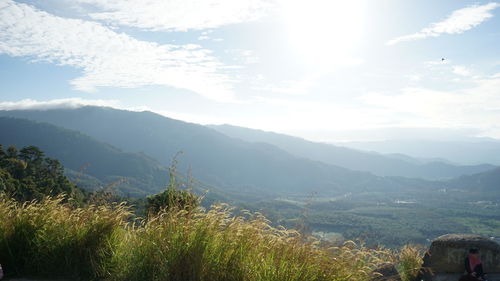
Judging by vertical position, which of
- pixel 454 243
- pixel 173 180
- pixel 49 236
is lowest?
pixel 454 243

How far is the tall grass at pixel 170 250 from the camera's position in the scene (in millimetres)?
5398

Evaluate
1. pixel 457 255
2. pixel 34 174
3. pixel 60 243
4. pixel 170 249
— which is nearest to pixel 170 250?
pixel 170 249

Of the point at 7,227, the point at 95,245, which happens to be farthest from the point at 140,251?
the point at 7,227

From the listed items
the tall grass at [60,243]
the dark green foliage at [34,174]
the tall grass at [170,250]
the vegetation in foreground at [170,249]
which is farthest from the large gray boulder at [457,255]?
the dark green foliage at [34,174]

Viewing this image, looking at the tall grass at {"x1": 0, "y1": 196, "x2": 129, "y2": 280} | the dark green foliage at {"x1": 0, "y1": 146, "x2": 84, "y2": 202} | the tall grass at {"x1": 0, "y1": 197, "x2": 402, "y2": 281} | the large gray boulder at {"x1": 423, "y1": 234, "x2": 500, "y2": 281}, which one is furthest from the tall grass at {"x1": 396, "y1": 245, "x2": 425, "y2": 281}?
the dark green foliage at {"x1": 0, "y1": 146, "x2": 84, "y2": 202}

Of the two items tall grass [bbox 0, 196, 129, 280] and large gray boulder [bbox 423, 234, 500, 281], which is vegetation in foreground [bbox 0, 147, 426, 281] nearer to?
tall grass [bbox 0, 196, 129, 280]

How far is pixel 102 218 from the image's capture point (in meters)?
6.83

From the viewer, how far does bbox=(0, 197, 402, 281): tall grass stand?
5.40 m

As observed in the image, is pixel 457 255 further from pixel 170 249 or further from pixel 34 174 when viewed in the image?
pixel 34 174

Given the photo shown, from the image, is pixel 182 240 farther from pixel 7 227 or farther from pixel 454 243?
pixel 454 243

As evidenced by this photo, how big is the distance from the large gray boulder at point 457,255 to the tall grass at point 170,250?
24.2 feet

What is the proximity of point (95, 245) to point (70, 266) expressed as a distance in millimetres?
566

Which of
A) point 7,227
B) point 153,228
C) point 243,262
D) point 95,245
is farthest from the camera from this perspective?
point 7,227

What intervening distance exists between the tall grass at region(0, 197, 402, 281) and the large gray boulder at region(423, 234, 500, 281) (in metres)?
7.37
